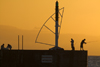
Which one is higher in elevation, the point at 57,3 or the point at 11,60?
the point at 57,3

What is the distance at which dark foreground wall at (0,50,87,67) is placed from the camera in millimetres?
53812

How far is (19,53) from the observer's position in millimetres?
54344

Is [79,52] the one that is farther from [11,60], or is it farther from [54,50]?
[11,60]

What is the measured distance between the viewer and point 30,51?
54.2 meters

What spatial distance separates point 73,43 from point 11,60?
9570mm

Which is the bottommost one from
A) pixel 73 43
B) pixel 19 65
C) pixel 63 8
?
pixel 19 65

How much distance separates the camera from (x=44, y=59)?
53844mm

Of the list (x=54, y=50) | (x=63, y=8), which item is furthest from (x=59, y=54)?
(x=63, y=8)

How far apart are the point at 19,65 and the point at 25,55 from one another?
172 cm

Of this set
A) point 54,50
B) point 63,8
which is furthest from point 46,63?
point 63,8

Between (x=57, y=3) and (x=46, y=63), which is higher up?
(x=57, y=3)

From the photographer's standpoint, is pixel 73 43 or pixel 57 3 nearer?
pixel 73 43

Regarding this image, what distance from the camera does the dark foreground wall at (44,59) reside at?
53812mm

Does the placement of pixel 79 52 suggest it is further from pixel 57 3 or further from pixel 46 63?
pixel 57 3
